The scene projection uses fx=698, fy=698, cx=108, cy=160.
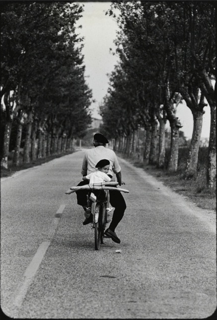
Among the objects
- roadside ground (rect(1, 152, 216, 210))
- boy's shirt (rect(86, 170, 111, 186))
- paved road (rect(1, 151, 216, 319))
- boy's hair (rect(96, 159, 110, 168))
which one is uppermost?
boy's hair (rect(96, 159, 110, 168))

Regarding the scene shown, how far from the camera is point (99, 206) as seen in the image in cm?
252

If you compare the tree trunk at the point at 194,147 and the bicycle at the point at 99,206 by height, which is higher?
the tree trunk at the point at 194,147

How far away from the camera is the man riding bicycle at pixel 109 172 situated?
8.06 feet

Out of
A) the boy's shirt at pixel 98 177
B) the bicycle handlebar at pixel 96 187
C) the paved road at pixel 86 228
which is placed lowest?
the paved road at pixel 86 228

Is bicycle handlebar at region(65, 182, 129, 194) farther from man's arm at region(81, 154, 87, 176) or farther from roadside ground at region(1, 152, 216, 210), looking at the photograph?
roadside ground at region(1, 152, 216, 210)

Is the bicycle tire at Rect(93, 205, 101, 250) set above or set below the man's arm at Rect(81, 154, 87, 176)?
below

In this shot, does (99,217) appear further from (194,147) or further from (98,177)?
(194,147)

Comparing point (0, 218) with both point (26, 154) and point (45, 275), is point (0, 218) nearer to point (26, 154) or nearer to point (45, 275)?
point (45, 275)

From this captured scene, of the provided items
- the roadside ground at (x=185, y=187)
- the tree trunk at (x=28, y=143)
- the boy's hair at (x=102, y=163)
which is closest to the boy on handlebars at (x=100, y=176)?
the boy's hair at (x=102, y=163)

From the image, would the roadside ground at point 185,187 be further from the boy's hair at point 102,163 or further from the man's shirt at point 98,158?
the boy's hair at point 102,163

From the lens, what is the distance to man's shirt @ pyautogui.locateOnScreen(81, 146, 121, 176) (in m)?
2.47

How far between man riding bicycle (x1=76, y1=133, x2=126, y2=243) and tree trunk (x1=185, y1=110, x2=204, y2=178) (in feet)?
3.20

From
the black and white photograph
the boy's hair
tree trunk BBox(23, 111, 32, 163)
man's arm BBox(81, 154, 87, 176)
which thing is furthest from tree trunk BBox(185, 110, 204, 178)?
tree trunk BBox(23, 111, 32, 163)

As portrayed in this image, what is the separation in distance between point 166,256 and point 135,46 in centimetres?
2703
